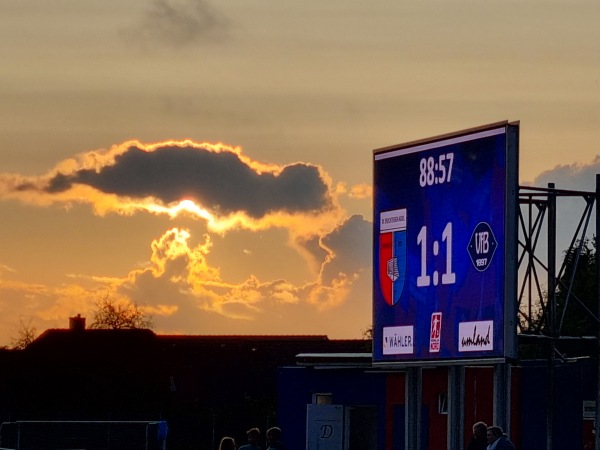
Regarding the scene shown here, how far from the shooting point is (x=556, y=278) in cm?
2873

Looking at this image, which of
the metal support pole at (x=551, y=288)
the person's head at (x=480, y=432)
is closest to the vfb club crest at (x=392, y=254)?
the metal support pole at (x=551, y=288)

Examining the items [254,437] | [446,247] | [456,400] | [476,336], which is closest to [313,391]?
[456,400]

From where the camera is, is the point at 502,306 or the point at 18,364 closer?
the point at 502,306

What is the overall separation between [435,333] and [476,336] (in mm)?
1240

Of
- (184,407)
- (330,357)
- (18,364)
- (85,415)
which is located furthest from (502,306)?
(18,364)

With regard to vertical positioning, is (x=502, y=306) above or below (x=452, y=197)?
below

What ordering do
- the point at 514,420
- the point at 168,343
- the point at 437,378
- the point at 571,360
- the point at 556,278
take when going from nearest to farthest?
the point at 556,278 < the point at 571,360 < the point at 514,420 < the point at 437,378 < the point at 168,343

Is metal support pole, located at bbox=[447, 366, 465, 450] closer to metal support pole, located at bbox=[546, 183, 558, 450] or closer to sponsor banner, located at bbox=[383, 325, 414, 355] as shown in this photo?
sponsor banner, located at bbox=[383, 325, 414, 355]

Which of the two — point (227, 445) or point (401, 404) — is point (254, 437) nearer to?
point (227, 445)

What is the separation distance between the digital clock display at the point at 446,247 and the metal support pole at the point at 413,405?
3.73 ft

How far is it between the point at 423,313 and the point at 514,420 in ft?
50.5

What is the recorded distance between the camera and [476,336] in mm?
24625

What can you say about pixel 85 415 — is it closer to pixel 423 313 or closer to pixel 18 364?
pixel 18 364

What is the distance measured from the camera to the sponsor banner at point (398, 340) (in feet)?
86.5
